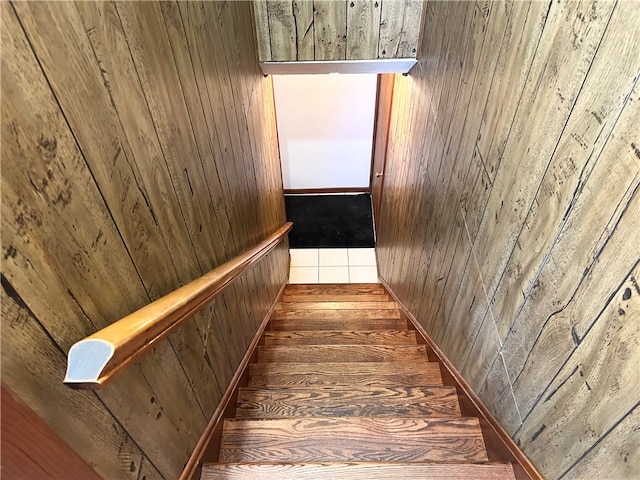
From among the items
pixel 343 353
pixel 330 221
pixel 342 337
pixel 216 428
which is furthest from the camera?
pixel 330 221

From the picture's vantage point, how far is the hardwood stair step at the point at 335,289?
3.97 metres

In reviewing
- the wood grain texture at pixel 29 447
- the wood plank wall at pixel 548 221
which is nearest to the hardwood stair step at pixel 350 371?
the wood plank wall at pixel 548 221

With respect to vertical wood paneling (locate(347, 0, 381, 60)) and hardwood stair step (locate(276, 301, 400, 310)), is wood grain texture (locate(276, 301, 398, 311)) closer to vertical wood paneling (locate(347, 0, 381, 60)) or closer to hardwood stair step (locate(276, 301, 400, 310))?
hardwood stair step (locate(276, 301, 400, 310))

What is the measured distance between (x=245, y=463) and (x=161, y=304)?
0.79m

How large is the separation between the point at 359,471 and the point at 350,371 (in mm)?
697

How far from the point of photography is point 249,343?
6.79ft

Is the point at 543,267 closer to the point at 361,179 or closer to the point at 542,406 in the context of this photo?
the point at 542,406

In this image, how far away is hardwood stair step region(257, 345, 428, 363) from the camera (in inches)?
85.4

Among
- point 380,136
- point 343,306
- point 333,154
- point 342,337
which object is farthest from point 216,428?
point 333,154

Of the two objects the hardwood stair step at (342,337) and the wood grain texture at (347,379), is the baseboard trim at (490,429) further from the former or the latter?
the hardwood stair step at (342,337)

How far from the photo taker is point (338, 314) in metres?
2.99

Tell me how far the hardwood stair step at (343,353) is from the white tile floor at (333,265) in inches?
87.8

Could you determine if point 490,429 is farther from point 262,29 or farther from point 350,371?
point 262,29

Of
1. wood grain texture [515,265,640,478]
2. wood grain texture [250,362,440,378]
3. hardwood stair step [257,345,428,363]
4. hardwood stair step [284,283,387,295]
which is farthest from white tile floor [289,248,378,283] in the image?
wood grain texture [515,265,640,478]
